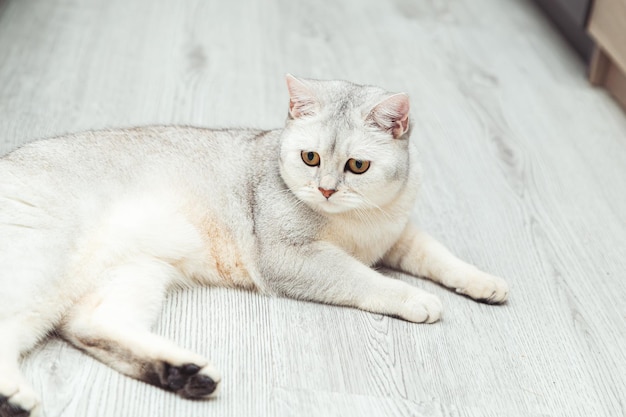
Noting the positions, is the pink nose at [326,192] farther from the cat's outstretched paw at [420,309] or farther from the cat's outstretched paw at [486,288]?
the cat's outstretched paw at [486,288]

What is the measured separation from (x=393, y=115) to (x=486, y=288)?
472mm

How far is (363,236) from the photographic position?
1841mm

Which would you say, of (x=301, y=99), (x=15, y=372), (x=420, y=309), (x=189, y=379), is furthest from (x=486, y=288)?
(x=15, y=372)

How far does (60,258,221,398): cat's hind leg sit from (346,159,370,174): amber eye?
476 millimetres

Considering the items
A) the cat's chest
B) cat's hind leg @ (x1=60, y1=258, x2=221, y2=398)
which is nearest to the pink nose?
the cat's chest

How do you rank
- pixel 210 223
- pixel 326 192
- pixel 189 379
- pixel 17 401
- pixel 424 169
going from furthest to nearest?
pixel 424 169
pixel 210 223
pixel 326 192
pixel 189 379
pixel 17 401

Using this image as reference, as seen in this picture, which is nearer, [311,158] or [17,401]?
[17,401]

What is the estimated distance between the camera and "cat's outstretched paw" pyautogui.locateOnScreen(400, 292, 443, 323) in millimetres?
1750

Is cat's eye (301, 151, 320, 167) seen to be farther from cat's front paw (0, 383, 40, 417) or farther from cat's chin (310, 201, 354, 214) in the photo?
cat's front paw (0, 383, 40, 417)

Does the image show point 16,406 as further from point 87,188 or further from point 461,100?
point 461,100

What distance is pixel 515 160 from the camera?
255 cm

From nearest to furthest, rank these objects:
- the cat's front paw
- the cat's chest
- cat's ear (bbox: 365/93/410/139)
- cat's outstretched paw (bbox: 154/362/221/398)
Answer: the cat's front paw, cat's outstretched paw (bbox: 154/362/221/398), cat's ear (bbox: 365/93/410/139), the cat's chest

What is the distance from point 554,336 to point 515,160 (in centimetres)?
89

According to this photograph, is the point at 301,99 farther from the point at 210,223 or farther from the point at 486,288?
the point at 486,288
